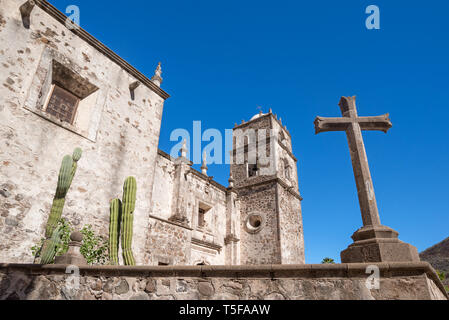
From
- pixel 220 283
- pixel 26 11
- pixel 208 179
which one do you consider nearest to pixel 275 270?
pixel 220 283

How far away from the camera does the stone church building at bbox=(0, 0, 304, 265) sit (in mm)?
6164

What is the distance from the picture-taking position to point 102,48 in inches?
347

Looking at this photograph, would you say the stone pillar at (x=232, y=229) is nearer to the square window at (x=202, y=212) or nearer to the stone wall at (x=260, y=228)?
the stone wall at (x=260, y=228)

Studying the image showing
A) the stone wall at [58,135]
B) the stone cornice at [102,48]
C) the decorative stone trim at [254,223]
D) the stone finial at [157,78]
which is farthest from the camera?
the decorative stone trim at [254,223]

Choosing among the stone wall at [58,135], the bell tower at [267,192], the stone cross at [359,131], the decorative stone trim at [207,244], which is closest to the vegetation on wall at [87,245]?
the stone wall at [58,135]

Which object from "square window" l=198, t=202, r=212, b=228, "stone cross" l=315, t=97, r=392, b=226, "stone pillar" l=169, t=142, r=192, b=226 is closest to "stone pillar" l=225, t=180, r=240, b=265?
"square window" l=198, t=202, r=212, b=228

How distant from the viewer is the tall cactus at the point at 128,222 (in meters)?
6.59

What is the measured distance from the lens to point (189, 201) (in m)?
13.4

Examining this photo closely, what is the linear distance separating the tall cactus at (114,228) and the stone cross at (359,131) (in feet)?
17.6

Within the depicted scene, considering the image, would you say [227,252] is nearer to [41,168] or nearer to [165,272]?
[41,168]

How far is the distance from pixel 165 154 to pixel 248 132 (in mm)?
8884

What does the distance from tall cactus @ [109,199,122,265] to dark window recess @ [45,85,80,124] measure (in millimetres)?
2962

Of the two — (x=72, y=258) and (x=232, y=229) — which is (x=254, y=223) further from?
(x=72, y=258)
